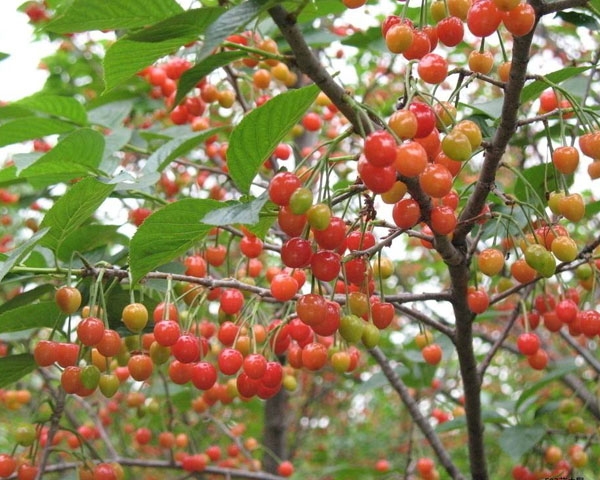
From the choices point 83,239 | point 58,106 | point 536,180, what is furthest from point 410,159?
point 58,106

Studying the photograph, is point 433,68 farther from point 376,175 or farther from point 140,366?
point 140,366

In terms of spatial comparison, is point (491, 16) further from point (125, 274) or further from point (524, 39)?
point (125, 274)

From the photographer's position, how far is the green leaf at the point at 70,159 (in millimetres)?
2013

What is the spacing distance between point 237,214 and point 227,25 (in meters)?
0.34

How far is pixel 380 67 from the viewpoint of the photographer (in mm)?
4746

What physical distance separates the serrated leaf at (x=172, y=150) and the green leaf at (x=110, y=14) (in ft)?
2.65

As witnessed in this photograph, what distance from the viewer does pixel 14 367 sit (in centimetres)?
190

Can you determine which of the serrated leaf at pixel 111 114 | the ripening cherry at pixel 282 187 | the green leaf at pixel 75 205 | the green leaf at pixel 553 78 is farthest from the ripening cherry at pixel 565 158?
the serrated leaf at pixel 111 114

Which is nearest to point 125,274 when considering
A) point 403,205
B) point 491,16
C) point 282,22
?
point 403,205

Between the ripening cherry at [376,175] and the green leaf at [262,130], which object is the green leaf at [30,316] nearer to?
the green leaf at [262,130]

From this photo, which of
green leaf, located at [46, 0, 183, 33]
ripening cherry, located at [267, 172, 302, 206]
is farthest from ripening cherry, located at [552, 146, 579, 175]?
green leaf, located at [46, 0, 183, 33]

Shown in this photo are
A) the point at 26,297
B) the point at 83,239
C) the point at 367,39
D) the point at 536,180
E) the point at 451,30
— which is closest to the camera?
the point at 451,30

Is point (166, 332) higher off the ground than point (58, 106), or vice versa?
point (58, 106)

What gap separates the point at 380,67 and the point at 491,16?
352 centimetres
